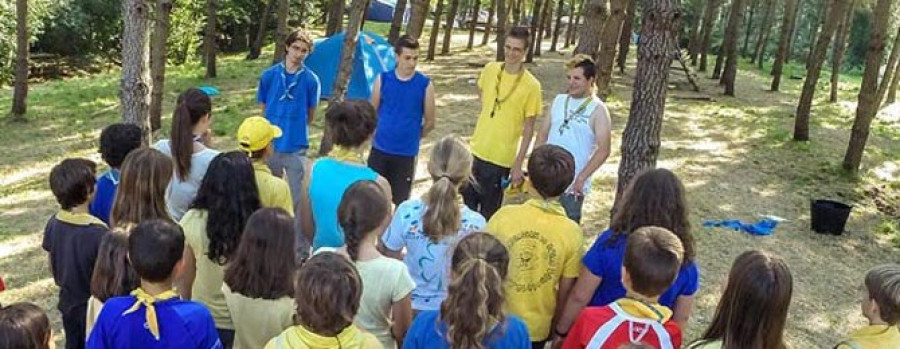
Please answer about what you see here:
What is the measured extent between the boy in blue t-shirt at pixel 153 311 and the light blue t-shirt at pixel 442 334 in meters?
0.69

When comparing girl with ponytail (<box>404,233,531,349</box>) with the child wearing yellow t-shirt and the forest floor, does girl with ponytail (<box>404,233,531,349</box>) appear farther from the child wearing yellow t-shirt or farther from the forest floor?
the child wearing yellow t-shirt

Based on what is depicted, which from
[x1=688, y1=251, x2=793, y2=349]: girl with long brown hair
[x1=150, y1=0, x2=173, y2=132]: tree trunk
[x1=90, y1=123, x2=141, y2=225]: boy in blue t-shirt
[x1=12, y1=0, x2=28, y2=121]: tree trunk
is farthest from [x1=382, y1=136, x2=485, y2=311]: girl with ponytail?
[x1=12, y1=0, x2=28, y2=121]: tree trunk

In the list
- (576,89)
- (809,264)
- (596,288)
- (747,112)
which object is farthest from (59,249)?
(747,112)

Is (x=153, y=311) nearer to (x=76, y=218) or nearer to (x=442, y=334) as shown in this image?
(x=442, y=334)

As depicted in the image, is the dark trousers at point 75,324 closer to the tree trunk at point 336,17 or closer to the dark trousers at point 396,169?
the dark trousers at point 396,169

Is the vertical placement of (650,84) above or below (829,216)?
above

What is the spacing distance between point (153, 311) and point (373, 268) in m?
0.79

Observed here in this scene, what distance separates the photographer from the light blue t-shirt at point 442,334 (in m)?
2.47

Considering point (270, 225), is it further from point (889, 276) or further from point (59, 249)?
point (889, 276)

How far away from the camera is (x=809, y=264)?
7.32 m

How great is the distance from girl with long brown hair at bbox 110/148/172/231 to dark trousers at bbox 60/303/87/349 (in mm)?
411

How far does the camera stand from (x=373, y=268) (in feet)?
9.43

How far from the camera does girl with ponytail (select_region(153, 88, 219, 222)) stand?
3857 millimetres

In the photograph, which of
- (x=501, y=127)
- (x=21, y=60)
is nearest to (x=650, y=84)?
(x=501, y=127)
